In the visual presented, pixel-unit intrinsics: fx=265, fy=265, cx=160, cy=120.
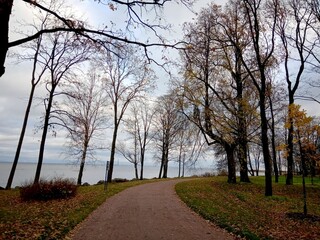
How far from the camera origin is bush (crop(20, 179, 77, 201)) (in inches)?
508

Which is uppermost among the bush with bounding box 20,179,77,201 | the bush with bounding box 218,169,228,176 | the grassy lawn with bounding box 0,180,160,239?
the bush with bounding box 218,169,228,176

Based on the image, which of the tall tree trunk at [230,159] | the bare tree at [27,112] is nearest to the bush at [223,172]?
the tall tree trunk at [230,159]

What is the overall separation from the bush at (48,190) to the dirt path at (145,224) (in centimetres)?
358

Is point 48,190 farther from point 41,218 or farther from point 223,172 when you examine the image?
point 223,172

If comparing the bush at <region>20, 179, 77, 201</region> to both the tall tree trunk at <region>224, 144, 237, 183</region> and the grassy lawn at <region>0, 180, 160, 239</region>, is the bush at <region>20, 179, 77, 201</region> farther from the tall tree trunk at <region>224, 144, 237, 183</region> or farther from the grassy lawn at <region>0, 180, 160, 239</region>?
the tall tree trunk at <region>224, 144, 237, 183</region>

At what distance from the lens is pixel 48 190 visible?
13086mm

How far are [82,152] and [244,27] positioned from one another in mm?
19307

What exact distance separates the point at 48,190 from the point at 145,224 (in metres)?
7.21

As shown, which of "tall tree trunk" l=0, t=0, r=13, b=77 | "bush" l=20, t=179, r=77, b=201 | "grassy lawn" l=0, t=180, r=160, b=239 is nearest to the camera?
"tall tree trunk" l=0, t=0, r=13, b=77

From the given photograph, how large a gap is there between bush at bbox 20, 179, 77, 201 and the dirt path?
3.58 m

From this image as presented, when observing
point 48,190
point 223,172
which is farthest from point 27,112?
point 223,172

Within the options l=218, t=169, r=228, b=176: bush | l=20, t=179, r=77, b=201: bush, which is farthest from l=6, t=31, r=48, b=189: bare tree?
l=218, t=169, r=228, b=176: bush

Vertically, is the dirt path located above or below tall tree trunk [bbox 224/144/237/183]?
below

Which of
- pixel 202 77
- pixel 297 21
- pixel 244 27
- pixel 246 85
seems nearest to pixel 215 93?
pixel 202 77
